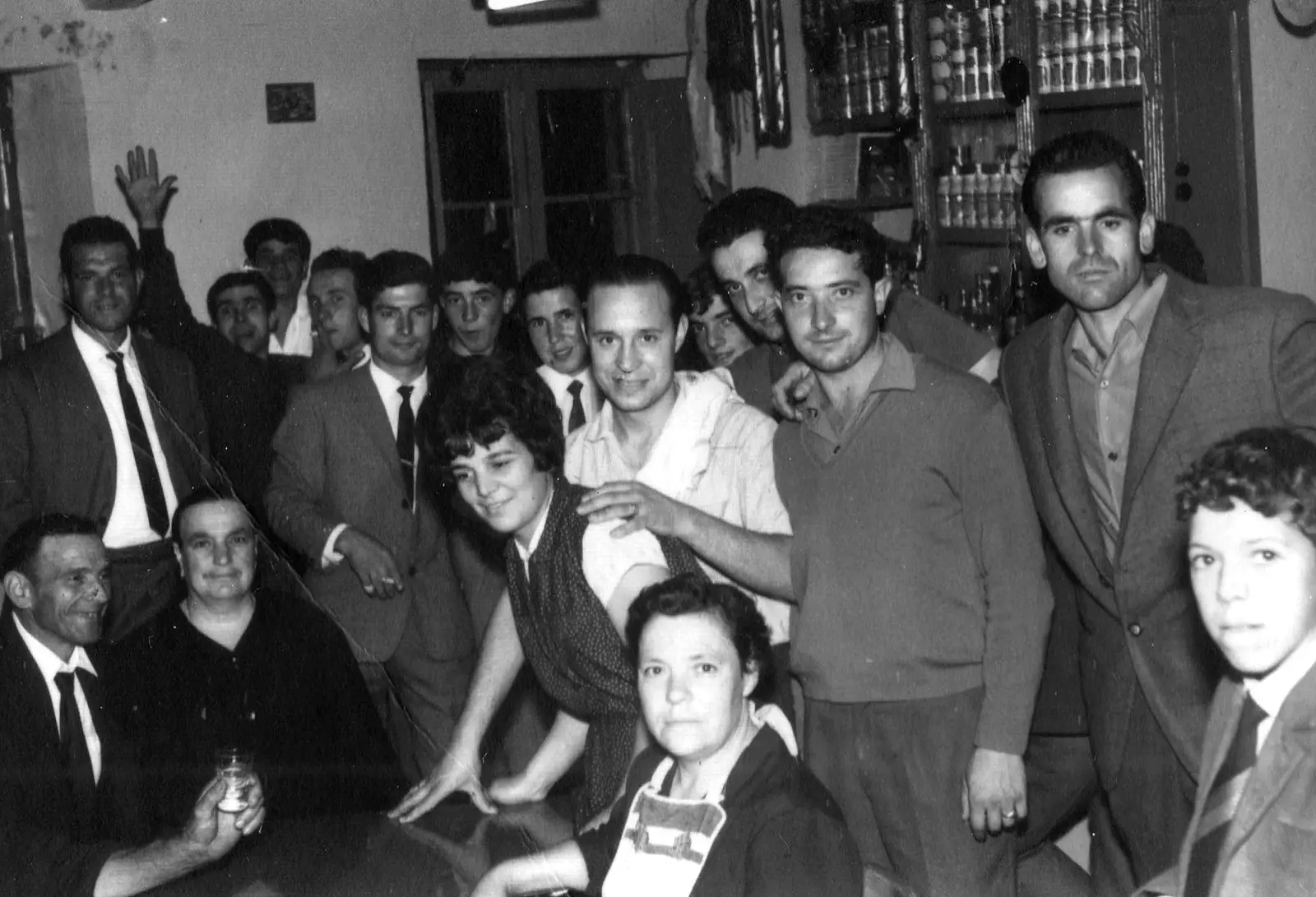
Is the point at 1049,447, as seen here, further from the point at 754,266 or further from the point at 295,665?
the point at 295,665

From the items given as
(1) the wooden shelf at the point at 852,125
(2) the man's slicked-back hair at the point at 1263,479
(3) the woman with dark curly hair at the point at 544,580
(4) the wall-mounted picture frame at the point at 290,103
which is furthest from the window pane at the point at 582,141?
(2) the man's slicked-back hair at the point at 1263,479

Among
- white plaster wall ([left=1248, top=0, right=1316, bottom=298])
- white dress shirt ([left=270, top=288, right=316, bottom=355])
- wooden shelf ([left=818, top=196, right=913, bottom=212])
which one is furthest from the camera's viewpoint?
wooden shelf ([left=818, top=196, right=913, bottom=212])

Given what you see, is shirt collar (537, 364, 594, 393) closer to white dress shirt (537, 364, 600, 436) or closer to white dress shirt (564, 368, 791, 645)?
white dress shirt (537, 364, 600, 436)

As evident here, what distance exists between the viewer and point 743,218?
266 centimetres

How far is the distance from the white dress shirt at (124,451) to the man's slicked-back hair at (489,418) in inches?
46.4

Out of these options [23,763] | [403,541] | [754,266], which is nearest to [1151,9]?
[754,266]

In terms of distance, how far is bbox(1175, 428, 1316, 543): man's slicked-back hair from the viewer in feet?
4.43

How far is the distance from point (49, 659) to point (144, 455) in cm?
82

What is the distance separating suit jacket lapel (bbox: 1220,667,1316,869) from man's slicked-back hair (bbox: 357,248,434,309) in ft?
7.57

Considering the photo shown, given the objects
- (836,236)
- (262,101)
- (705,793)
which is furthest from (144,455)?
(262,101)

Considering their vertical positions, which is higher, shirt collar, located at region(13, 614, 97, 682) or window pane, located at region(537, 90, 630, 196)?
window pane, located at region(537, 90, 630, 196)

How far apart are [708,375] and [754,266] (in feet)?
0.98

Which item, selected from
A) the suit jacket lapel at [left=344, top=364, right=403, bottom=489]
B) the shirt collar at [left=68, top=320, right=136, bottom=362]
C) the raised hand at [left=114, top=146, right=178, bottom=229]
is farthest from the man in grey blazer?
the raised hand at [left=114, top=146, right=178, bottom=229]

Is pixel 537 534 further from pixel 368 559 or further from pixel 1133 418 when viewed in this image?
pixel 368 559
